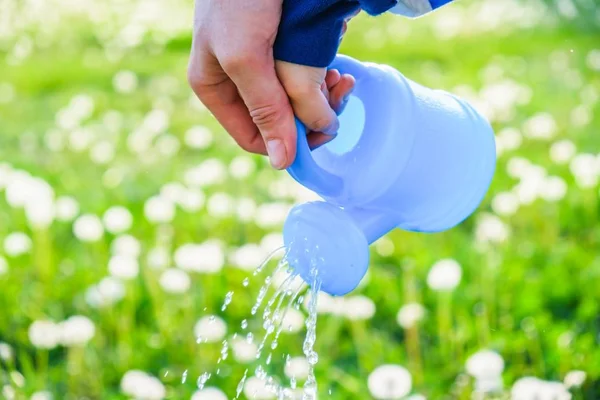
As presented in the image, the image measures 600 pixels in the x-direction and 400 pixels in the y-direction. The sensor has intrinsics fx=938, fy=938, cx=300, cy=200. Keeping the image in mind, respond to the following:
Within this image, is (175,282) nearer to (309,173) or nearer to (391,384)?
(391,384)

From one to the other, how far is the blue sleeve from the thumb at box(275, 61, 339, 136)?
1cm

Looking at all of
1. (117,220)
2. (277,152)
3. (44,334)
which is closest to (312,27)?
(277,152)

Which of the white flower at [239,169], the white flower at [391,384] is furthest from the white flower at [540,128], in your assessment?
the white flower at [391,384]

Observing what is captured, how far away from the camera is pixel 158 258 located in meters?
2.04

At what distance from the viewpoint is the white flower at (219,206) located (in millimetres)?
2369

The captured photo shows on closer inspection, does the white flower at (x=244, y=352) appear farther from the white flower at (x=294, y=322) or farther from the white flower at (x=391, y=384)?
the white flower at (x=391, y=384)

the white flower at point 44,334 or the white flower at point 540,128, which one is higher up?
the white flower at point 44,334

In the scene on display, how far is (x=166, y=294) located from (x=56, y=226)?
540 mm

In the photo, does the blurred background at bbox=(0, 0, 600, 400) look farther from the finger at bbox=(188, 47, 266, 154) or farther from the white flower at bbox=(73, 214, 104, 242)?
the finger at bbox=(188, 47, 266, 154)

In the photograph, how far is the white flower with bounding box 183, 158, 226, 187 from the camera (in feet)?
8.22

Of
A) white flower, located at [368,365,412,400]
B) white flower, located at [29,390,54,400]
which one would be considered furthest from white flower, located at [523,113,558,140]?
white flower, located at [29,390,54,400]

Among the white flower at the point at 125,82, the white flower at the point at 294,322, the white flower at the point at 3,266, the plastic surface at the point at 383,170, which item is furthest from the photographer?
the white flower at the point at 125,82

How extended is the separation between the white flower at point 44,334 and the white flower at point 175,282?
0.26 m

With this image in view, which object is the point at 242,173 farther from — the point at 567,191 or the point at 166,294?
the point at 567,191
